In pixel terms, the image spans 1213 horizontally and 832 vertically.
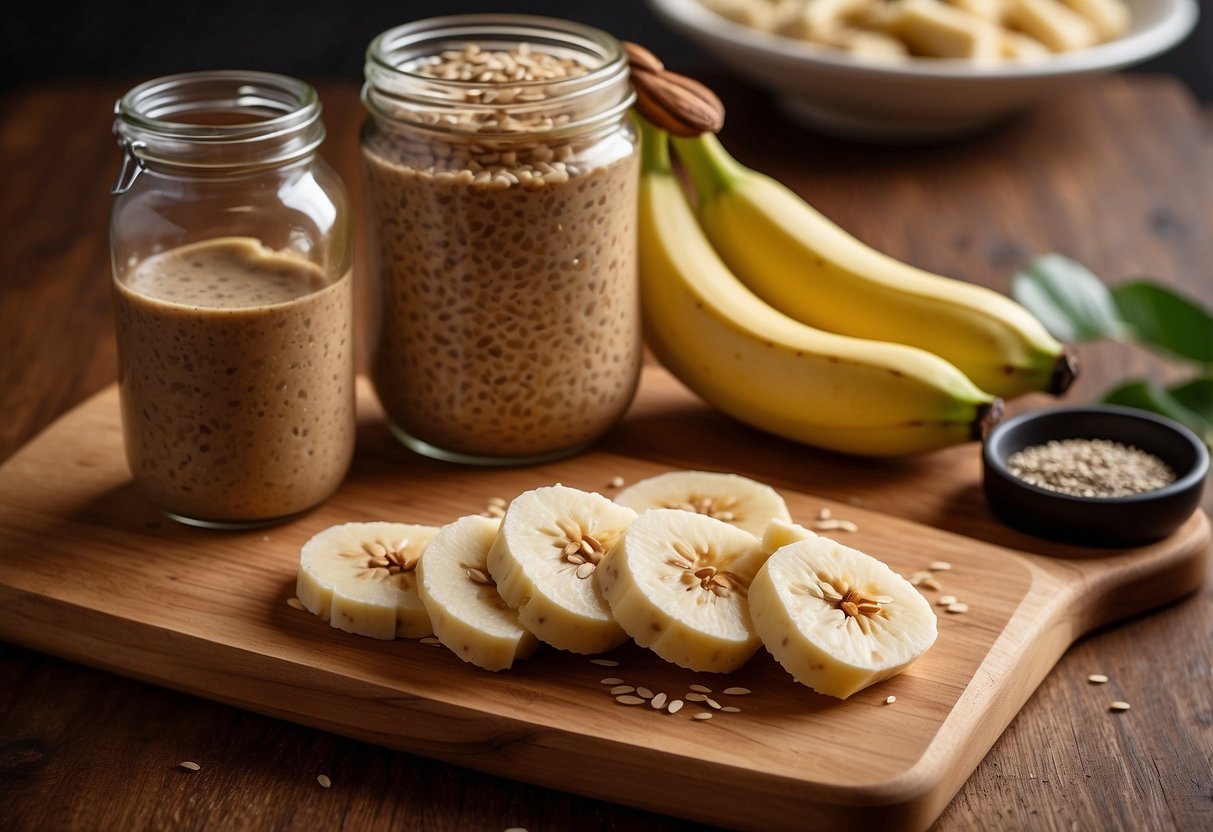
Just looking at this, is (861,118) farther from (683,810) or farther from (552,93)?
(683,810)

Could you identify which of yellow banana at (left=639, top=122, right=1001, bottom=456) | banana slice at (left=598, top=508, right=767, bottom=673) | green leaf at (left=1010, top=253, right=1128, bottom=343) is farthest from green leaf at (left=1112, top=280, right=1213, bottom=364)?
banana slice at (left=598, top=508, right=767, bottom=673)

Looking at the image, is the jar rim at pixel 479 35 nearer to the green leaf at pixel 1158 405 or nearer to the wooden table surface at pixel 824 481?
the wooden table surface at pixel 824 481

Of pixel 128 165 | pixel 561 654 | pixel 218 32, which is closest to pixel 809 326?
pixel 561 654

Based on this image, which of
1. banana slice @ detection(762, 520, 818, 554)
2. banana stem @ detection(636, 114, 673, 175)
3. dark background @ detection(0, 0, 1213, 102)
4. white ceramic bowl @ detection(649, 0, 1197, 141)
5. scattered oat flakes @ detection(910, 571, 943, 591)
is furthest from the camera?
dark background @ detection(0, 0, 1213, 102)

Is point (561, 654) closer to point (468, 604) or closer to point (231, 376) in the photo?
point (468, 604)

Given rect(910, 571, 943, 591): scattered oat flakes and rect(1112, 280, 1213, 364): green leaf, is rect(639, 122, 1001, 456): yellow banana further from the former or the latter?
rect(1112, 280, 1213, 364): green leaf

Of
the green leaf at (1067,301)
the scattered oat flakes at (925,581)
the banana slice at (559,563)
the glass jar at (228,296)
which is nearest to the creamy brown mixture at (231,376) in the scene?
the glass jar at (228,296)

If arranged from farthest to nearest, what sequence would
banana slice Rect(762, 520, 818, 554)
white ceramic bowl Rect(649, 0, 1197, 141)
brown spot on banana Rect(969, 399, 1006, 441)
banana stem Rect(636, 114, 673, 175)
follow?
white ceramic bowl Rect(649, 0, 1197, 141), banana stem Rect(636, 114, 673, 175), brown spot on banana Rect(969, 399, 1006, 441), banana slice Rect(762, 520, 818, 554)

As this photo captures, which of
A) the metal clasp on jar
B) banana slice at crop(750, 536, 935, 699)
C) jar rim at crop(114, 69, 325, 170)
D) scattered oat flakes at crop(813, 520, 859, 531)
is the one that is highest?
jar rim at crop(114, 69, 325, 170)
